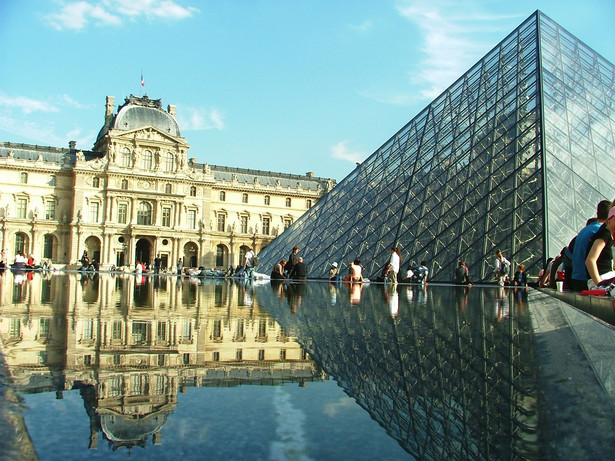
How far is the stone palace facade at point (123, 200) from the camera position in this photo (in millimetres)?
51844

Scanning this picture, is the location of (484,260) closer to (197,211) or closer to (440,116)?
(440,116)

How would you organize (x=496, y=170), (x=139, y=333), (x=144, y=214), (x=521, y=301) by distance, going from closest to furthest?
(x=139, y=333) < (x=521, y=301) < (x=496, y=170) < (x=144, y=214)

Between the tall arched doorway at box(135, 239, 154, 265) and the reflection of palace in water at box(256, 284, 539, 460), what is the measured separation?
50837mm

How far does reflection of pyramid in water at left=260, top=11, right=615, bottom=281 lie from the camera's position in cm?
1692

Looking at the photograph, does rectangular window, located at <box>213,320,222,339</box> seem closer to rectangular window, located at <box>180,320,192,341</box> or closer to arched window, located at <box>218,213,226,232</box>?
rectangular window, located at <box>180,320,192,341</box>

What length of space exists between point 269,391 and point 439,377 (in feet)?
2.75

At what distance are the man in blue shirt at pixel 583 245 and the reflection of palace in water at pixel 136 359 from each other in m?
3.29

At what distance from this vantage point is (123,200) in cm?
5359

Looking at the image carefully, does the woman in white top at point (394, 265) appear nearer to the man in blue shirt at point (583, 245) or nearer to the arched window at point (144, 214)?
the man in blue shirt at point (583, 245)

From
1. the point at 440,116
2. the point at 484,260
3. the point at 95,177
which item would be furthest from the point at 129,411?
the point at 95,177

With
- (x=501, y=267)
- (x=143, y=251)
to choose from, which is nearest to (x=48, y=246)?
(x=143, y=251)

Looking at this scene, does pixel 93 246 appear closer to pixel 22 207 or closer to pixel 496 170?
pixel 22 207

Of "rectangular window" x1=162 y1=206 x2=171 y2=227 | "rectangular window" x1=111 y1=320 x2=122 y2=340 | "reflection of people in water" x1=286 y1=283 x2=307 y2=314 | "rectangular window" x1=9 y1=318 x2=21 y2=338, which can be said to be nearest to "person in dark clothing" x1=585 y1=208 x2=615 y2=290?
"reflection of people in water" x1=286 y1=283 x2=307 y2=314

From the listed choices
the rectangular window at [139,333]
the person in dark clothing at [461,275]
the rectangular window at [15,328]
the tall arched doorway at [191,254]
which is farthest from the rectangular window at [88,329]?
the tall arched doorway at [191,254]
